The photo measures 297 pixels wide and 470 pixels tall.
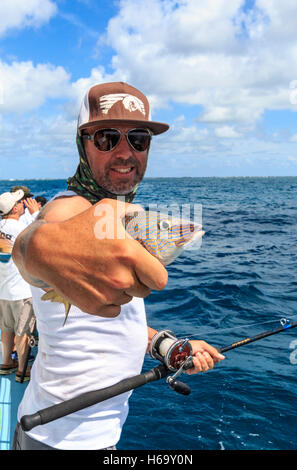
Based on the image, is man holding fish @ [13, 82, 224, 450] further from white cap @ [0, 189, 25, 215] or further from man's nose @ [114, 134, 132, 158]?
white cap @ [0, 189, 25, 215]

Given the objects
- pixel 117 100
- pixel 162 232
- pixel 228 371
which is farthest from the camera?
pixel 228 371

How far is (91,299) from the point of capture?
1.05 meters

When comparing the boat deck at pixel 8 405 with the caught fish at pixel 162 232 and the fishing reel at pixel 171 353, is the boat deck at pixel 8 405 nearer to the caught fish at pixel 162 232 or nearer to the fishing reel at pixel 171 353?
the fishing reel at pixel 171 353

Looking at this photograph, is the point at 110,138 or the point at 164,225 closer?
the point at 164,225

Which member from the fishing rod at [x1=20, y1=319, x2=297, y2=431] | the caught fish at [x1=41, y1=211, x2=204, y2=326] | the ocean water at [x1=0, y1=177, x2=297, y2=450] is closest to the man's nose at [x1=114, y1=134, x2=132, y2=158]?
the caught fish at [x1=41, y1=211, x2=204, y2=326]

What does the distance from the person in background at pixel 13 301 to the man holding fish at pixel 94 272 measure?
10.5ft

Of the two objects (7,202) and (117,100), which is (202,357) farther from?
(7,202)

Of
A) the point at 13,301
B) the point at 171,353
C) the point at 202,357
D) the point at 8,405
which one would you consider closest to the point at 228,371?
the point at 8,405

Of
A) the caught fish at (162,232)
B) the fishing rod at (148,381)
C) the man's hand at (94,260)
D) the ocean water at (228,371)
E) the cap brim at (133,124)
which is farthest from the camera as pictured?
the ocean water at (228,371)

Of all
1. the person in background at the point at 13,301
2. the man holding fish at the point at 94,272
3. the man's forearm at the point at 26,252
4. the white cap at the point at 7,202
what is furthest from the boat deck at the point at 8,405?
the man's forearm at the point at 26,252

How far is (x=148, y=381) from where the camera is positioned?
237 centimetres

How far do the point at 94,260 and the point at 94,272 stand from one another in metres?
0.03

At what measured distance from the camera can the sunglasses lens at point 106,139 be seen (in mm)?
1534

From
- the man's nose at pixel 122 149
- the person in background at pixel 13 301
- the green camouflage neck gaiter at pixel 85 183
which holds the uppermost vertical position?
the man's nose at pixel 122 149
